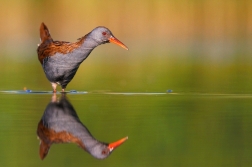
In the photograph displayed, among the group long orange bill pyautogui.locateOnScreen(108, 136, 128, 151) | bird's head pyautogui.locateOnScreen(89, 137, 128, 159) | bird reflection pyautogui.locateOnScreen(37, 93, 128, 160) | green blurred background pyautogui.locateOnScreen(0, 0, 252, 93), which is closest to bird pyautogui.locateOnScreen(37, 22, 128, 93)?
bird reflection pyautogui.locateOnScreen(37, 93, 128, 160)

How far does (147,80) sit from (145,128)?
5.67 meters

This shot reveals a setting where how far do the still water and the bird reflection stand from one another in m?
0.05

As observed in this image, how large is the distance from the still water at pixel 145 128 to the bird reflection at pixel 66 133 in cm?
5

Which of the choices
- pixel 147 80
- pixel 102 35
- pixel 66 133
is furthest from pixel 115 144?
pixel 147 80

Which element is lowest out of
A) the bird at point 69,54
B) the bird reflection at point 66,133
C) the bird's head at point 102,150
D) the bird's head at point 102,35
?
the bird's head at point 102,150

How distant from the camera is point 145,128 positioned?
8047 mm

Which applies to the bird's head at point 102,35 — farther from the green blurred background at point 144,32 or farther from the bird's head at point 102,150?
the green blurred background at point 144,32

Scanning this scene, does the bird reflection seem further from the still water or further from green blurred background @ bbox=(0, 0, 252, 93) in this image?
green blurred background @ bbox=(0, 0, 252, 93)

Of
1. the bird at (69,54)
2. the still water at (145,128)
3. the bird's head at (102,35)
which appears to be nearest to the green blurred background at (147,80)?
the still water at (145,128)

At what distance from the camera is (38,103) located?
9953 mm

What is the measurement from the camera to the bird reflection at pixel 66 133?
6863 millimetres

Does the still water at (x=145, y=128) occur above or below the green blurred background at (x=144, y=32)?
below

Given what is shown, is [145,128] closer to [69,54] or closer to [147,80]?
[69,54]

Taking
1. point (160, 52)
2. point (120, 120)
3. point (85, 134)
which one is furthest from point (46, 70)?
point (160, 52)
